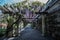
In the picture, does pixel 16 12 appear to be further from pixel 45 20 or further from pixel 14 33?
pixel 45 20

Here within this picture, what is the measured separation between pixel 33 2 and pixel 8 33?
7.02m

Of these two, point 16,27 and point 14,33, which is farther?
point 16,27

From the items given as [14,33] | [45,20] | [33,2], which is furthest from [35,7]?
[14,33]

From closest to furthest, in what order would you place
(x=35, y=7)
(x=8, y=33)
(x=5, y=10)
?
(x=5, y=10) → (x=8, y=33) → (x=35, y=7)

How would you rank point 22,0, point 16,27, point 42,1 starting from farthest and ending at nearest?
point 42,1 → point 22,0 → point 16,27

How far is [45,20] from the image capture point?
14.2 meters

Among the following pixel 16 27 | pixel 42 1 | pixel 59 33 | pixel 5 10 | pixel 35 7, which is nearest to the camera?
pixel 59 33

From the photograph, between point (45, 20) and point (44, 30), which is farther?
point (45, 20)

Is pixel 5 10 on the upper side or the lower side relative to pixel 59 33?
upper

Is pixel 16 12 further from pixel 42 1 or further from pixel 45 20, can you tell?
pixel 42 1

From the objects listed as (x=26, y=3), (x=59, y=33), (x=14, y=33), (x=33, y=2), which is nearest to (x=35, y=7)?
(x=33, y=2)

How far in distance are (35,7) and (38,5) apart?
0.94 m

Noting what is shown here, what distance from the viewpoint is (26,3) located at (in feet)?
56.5

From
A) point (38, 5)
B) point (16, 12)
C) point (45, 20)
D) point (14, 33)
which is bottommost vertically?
point (14, 33)
